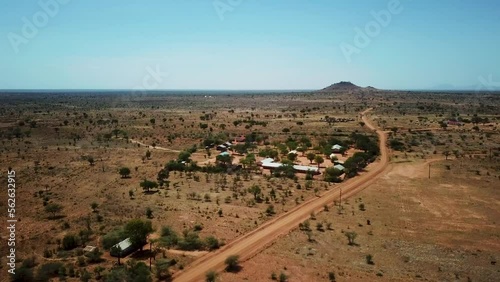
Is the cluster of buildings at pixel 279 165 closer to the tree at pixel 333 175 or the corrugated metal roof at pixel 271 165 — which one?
the corrugated metal roof at pixel 271 165

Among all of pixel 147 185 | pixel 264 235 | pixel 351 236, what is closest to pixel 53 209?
pixel 147 185

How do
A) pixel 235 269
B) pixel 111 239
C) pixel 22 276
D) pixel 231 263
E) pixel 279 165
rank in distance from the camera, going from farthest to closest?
pixel 279 165
pixel 111 239
pixel 231 263
pixel 235 269
pixel 22 276

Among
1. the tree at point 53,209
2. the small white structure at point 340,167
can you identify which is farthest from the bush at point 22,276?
the small white structure at point 340,167

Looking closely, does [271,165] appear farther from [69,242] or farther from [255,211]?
[69,242]

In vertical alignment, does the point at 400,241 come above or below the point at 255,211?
below

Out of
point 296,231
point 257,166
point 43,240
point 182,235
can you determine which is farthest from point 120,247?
point 257,166

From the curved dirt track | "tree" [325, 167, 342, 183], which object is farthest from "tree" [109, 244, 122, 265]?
"tree" [325, 167, 342, 183]
